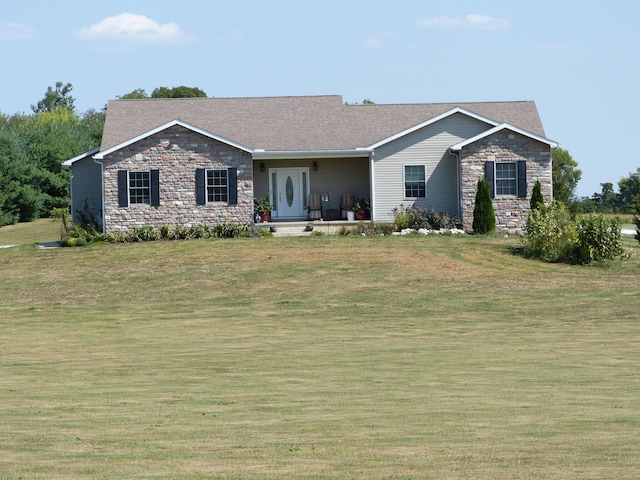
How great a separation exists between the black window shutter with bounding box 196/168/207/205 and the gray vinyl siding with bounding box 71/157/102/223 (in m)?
4.73

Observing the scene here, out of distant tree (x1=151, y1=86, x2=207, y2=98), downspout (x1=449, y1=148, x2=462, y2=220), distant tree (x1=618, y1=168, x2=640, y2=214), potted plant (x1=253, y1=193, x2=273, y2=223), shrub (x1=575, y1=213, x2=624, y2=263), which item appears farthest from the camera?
distant tree (x1=151, y1=86, x2=207, y2=98)

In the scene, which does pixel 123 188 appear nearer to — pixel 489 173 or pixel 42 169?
pixel 489 173

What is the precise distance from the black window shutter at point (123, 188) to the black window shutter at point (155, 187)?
33.8 inches

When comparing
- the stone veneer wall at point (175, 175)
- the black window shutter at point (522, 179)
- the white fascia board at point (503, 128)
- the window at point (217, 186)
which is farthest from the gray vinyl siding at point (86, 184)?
the black window shutter at point (522, 179)

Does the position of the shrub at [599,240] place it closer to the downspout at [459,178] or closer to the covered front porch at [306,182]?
the downspout at [459,178]

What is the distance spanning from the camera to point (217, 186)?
3891 centimetres

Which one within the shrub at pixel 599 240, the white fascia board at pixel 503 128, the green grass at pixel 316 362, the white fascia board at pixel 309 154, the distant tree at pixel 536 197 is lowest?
the green grass at pixel 316 362

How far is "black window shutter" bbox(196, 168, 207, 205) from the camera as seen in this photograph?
3859cm

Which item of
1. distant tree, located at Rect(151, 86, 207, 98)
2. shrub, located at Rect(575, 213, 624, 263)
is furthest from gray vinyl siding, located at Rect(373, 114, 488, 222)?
distant tree, located at Rect(151, 86, 207, 98)

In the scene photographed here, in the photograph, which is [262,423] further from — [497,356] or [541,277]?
[541,277]

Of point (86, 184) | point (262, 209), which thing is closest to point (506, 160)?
point (262, 209)

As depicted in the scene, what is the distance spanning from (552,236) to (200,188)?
12.2 metres

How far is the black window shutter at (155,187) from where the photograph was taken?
38406mm

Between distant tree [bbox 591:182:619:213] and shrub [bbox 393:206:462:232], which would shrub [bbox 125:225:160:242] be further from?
distant tree [bbox 591:182:619:213]
